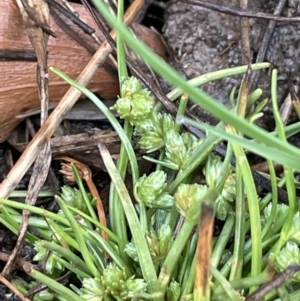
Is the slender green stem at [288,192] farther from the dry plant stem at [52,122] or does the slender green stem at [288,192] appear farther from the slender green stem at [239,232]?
the dry plant stem at [52,122]

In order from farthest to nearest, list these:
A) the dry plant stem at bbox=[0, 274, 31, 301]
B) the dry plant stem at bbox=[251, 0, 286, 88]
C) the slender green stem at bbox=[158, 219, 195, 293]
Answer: the dry plant stem at bbox=[251, 0, 286, 88] → the dry plant stem at bbox=[0, 274, 31, 301] → the slender green stem at bbox=[158, 219, 195, 293]

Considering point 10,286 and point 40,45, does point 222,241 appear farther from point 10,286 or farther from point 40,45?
point 40,45

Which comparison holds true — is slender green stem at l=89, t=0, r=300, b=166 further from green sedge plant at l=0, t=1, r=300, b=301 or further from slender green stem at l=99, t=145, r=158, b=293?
slender green stem at l=99, t=145, r=158, b=293

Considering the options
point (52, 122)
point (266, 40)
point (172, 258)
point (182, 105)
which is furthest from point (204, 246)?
point (266, 40)

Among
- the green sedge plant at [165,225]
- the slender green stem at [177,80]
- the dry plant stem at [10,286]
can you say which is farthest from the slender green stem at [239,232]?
the dry plant stem at [10,286]

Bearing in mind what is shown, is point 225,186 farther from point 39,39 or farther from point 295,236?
point 39,39

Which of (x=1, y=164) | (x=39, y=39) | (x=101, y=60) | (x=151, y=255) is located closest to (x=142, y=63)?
(x=101, y=60)

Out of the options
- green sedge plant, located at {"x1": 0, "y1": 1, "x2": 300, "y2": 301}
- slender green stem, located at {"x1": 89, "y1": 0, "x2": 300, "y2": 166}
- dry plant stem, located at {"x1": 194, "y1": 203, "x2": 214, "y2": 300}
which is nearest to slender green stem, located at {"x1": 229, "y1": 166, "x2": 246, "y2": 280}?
green sedge plant, located at {"x1": 0, "y1": 1, "x2": 300, "y2": 301}

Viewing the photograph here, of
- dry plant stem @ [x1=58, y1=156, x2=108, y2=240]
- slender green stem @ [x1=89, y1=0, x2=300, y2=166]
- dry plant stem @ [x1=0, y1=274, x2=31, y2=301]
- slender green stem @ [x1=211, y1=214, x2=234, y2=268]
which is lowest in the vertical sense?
dry plant stem @ [x1=0, y1=274, x2=31, y2=301]
